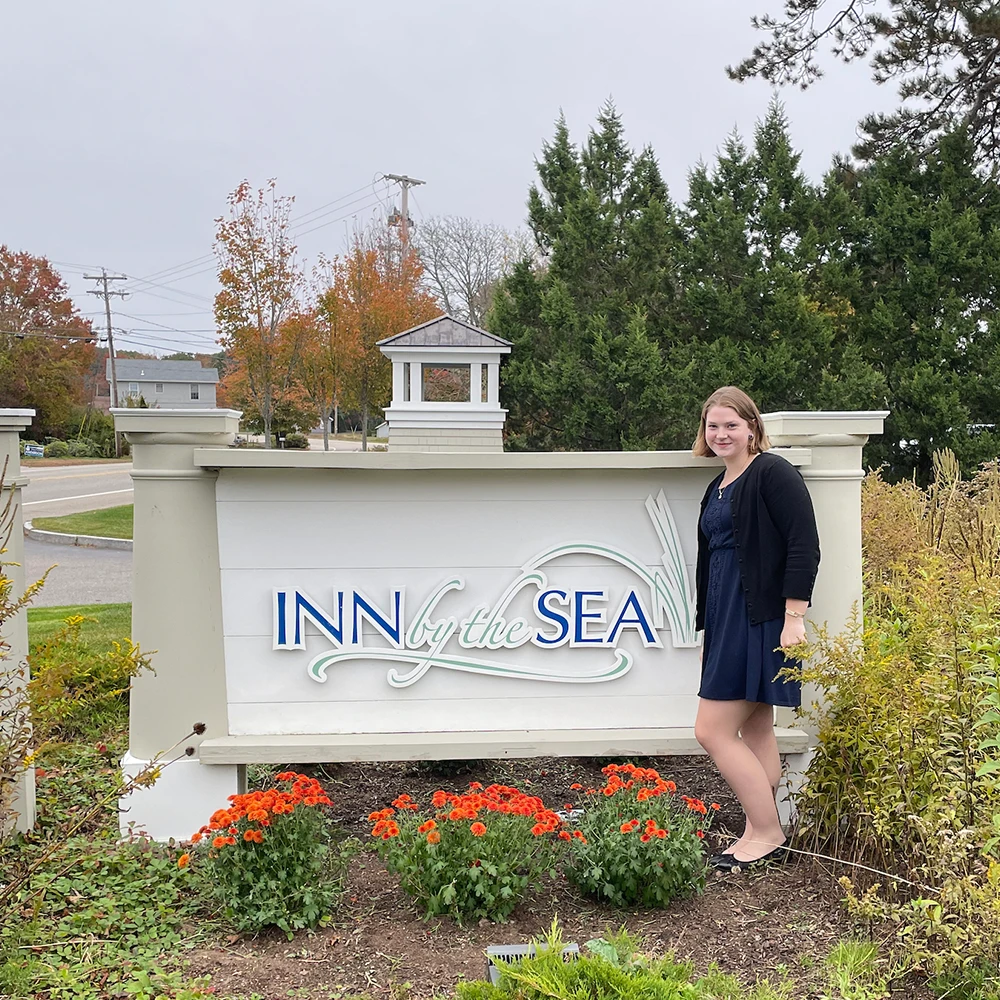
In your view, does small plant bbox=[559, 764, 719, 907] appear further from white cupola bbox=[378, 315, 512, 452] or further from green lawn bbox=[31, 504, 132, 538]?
green lawn bbox=[31, 504, 132, 538]

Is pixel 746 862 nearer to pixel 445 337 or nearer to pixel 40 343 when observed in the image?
pixel 445 337

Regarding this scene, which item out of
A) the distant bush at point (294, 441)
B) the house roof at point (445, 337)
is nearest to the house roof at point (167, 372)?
the distant bush at point (294, 441)

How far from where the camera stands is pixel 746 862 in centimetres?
337

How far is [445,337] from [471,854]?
749 centimetres

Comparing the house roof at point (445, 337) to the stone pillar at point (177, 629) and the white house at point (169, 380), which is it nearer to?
the stone pillar at point (177, 629)

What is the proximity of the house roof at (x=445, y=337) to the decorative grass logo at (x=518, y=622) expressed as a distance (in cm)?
624

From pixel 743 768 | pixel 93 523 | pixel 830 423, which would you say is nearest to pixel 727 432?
pixel 830 423

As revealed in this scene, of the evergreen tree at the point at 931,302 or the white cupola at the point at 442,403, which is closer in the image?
the white cupola at the point at 442,403

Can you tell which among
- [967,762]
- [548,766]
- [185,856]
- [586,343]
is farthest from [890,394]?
[185,856]

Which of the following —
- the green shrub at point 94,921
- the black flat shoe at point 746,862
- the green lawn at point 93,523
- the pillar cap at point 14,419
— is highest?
the pillar cap at point 14,419

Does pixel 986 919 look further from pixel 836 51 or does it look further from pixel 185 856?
pixel 836 51

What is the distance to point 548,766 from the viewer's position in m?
4.63

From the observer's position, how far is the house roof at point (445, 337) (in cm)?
961

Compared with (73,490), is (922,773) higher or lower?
higher
